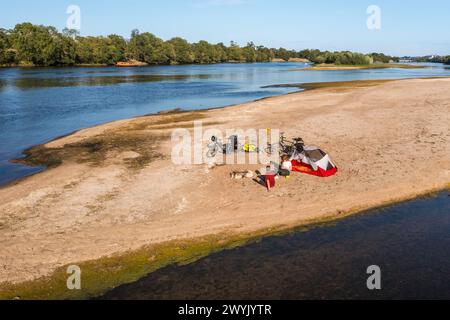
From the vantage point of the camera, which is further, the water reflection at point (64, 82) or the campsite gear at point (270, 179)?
the water reflection at point (64, 82)

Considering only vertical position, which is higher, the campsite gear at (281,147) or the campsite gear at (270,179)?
the campsite gear at (281,147)

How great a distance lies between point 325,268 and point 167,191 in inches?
358

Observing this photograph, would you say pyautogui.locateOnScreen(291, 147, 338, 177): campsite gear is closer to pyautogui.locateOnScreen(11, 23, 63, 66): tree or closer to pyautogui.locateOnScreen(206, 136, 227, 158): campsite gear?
pyautogui.locateOnScreen(206, 136, 227, 158): campsite gear

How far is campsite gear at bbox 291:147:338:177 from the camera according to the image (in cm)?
2184

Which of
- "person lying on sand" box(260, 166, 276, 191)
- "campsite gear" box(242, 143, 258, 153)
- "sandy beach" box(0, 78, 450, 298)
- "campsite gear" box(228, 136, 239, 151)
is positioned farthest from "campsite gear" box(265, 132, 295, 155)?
"person lying on sand" box(260, 166, 276, 191)

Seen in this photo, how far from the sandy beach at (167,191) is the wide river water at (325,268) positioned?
1.60 metres

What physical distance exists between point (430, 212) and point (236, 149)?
1186 cm

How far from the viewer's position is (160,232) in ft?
52.0

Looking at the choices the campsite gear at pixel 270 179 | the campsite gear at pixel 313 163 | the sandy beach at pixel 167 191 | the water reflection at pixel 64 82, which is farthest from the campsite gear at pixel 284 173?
the water reflection at pixel 64 82

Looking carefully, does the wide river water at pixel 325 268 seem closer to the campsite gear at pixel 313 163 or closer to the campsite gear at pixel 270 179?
the campsite gear at pixel 270 179

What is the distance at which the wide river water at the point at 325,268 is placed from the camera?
12.4 metres

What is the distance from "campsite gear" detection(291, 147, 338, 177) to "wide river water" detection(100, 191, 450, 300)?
494 centimetres

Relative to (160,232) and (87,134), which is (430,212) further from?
(87,134)

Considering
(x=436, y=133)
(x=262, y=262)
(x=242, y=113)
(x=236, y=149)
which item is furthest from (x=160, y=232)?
(x=242, y=113)
